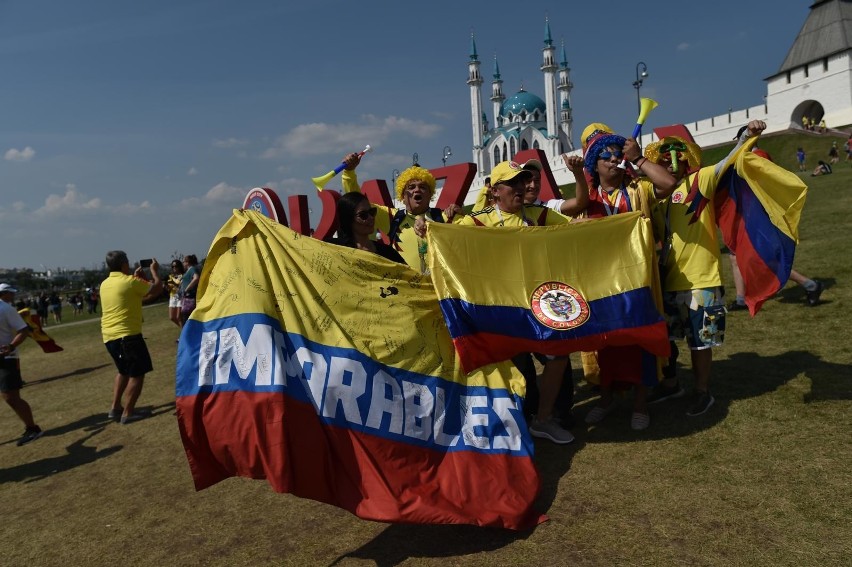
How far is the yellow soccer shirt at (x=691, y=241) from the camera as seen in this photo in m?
4.28

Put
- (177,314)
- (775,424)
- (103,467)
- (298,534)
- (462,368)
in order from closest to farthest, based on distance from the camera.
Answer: (298,534) → (462,368) → (775,424) → (103,467) → (177,314)

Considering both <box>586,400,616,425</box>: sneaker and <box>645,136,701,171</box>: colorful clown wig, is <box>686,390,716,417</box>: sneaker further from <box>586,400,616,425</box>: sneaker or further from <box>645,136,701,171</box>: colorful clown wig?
<box>645,136,701,171</box>: colorful clown wig

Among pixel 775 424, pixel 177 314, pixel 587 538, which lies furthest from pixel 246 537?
pixel 177 314

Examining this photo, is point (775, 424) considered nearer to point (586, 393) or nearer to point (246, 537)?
point (586, 393)

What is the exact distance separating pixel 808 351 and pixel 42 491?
7.52 m

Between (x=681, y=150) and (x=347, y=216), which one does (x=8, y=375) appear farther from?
(x=681, y=150)

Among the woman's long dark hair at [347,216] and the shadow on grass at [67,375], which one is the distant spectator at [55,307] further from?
the woman's long dark hair at [347,216]

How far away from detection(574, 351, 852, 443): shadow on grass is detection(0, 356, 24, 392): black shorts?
649 centimetres

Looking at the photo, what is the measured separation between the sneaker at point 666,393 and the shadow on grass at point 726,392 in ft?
0.19

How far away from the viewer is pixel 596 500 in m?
3.38

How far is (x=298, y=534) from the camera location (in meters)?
3.48

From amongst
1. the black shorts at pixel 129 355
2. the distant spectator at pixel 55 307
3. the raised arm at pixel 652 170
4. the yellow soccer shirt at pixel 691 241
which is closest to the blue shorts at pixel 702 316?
the yellow soccer shirt at pixel 691 241

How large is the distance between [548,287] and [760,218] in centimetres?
193

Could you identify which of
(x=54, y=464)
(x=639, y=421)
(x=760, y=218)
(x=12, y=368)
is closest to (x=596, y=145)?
(x=760, y=218)
